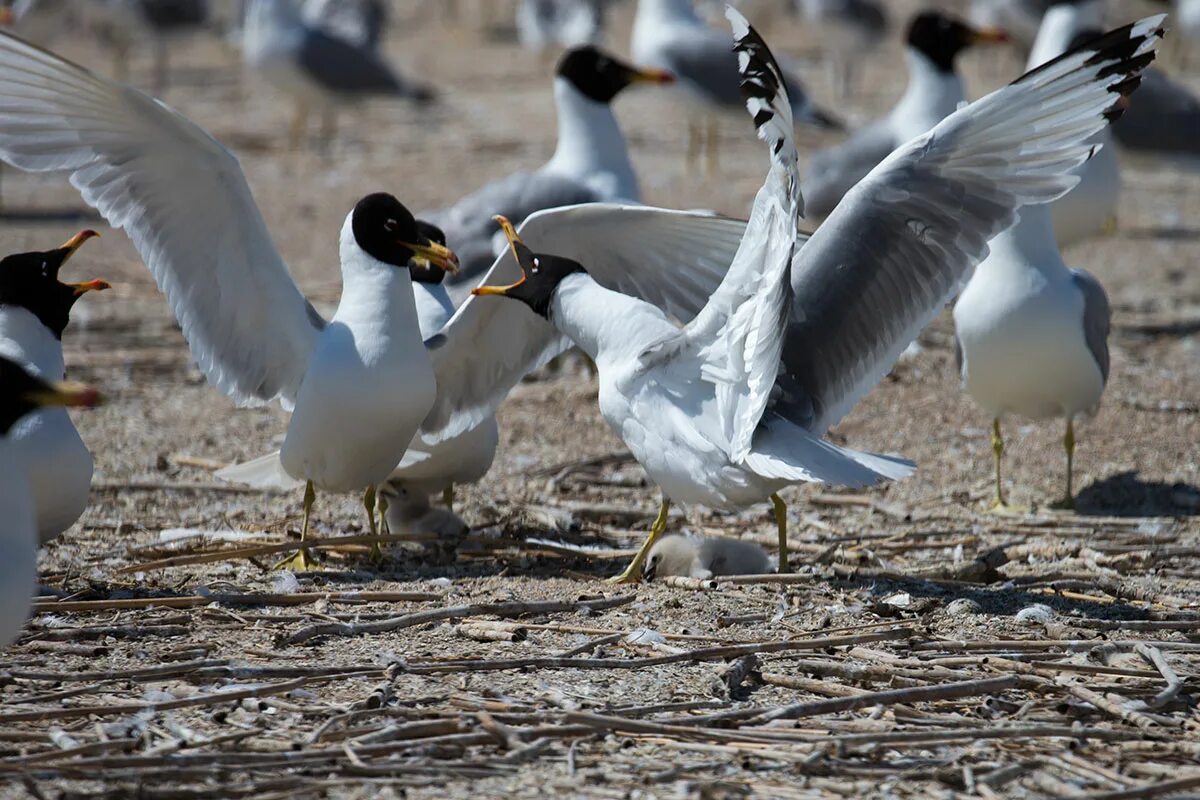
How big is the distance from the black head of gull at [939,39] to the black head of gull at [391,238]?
4.93 metres

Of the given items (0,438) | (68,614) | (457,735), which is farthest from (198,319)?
(457,735)

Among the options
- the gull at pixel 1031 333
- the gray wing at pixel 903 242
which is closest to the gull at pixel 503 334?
the gray wing at pixel 903 242

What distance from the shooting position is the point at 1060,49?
9609mm

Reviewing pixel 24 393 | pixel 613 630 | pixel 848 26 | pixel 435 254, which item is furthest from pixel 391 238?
Answer: pixel 848 26

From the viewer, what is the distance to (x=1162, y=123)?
1085 cm

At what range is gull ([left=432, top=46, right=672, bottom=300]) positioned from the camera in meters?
7.37

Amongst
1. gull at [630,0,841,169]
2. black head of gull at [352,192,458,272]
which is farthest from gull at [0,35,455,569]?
gull at [630,0,841,169]

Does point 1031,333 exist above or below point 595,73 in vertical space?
below

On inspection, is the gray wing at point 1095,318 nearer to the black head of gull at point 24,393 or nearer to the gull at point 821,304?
the gull at point 821,304

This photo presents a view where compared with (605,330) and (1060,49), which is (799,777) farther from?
(1060,49)

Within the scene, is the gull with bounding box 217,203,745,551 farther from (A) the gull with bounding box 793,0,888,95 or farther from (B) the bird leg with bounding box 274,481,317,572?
(A) the gull with bounding box 793,0,888,95

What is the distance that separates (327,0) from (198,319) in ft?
49.9

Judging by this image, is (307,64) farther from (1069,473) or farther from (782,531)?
(782,531)

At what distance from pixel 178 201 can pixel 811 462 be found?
82.4 inches
